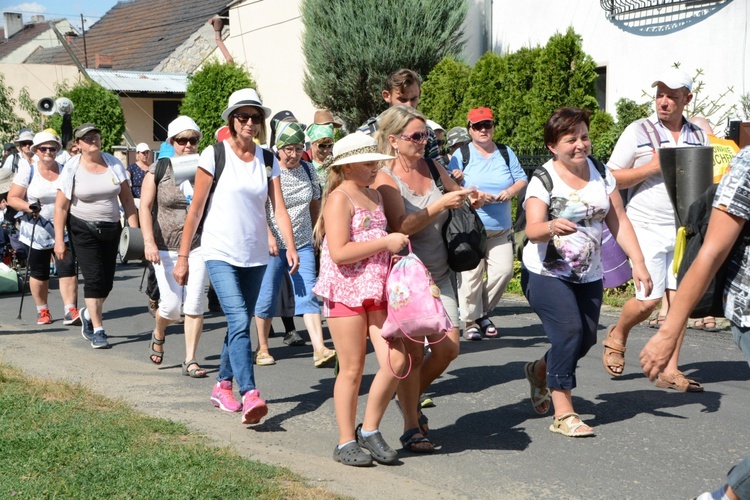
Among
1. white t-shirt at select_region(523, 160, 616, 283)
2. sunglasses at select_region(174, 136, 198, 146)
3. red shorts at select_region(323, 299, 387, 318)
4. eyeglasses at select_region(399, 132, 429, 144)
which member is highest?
sunglasses at select_region(174, 136, 198, 146)

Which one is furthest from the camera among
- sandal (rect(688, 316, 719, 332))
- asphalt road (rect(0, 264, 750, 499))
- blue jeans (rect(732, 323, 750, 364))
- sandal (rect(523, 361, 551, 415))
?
sandal (rect(688, 316, 719, 332))

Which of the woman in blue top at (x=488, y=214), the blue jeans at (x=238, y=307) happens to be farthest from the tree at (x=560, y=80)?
the blue jeans at (x=238, y=307)

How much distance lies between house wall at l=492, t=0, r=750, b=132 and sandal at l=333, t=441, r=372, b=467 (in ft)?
37.6

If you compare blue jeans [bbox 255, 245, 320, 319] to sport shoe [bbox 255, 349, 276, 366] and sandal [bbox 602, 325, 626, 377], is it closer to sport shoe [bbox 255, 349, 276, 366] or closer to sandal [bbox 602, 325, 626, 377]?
sport shoe [bbox 255, 349, 276, 366]

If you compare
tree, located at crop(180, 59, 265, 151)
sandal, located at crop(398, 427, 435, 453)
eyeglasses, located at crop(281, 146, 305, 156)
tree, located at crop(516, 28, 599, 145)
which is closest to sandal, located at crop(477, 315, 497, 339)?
eyeglasses, located at crop(281, 146, 305, 156)

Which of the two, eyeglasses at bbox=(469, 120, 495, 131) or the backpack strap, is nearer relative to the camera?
the backpack strap

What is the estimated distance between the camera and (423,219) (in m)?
5.37

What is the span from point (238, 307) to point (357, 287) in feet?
4.49

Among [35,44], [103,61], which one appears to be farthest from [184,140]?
[35,44]

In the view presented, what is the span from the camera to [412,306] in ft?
16.4

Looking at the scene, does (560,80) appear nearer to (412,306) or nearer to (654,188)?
(654,188)

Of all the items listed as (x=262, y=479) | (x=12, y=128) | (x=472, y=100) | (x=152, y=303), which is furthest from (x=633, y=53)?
(x=12, y=128)

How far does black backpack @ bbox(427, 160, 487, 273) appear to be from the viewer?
18.6 feet

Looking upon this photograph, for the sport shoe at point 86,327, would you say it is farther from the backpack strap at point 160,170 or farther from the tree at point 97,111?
the tree at point 97,111
